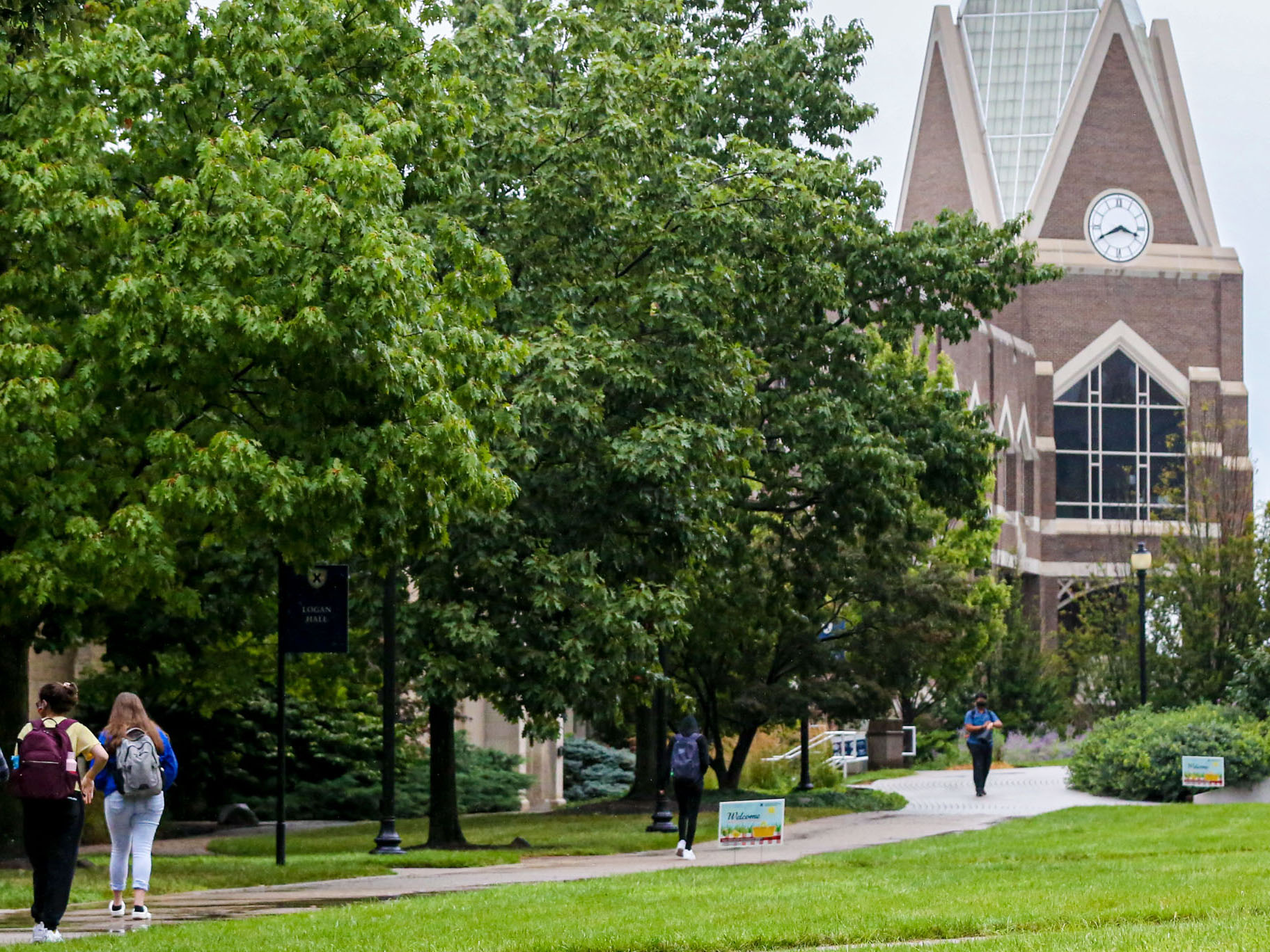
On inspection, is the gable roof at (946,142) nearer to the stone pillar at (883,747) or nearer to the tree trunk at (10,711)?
the stone pillar at (883,747)

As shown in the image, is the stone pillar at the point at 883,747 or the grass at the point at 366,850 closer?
the grass at the point at 366,850

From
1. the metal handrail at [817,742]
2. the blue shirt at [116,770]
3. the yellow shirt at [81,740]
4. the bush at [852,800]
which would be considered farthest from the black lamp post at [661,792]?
the yellow shirt at [81,740]

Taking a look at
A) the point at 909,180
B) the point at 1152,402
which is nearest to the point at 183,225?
the point at 1152,402

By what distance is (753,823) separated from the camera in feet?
55.7

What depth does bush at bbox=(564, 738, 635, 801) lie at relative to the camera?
3750 centimetres

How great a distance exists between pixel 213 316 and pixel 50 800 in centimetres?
452

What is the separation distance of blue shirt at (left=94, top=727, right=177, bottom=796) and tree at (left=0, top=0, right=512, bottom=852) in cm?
211

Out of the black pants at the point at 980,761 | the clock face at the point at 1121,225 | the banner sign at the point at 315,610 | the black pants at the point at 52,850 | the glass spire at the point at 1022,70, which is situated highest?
the glass spire at the point at 1022,70

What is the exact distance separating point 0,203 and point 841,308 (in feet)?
42.4

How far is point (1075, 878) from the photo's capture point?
567 inches

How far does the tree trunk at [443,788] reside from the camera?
2138 centimetres

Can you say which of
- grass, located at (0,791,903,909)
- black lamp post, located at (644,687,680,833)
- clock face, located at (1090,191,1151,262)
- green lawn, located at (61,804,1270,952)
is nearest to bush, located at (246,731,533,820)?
grass, located at (0,791,903,909)

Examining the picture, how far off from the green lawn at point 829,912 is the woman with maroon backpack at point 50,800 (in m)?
0.49

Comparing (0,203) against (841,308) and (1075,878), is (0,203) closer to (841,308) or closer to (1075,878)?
(1075,878)
